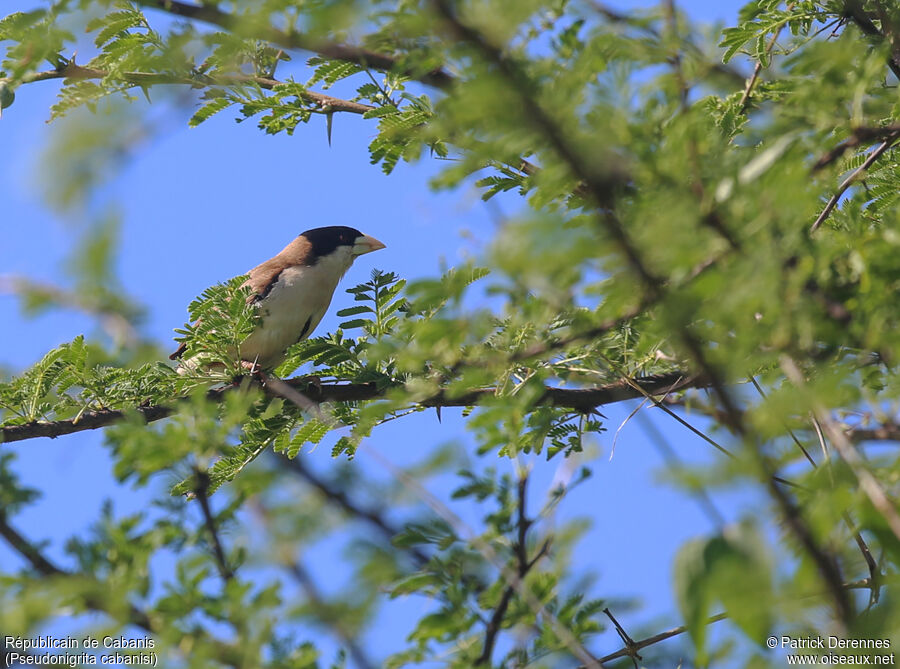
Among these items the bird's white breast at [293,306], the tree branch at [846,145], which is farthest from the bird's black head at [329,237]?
the tree branch at [846,145]

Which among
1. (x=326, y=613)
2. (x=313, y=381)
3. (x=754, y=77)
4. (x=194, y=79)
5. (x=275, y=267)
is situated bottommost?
(x=326, y=613)

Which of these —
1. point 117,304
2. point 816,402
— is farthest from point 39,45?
point 816,402

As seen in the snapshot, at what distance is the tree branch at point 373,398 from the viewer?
4.33 meters

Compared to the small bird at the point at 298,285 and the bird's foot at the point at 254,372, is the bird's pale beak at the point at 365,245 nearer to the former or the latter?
the small bird at the point at 298,285

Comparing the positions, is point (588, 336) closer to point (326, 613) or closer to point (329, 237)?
point (326, 613)

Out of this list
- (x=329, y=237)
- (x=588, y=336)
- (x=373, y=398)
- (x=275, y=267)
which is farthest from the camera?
(x=329, y=237)

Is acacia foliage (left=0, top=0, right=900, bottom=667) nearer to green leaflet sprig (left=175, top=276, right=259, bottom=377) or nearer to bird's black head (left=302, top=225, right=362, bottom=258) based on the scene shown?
green leaflet sprig (left=175, top=276, right=259, bottom=377)

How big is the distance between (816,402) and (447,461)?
3.68 feet

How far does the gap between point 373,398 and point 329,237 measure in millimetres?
4421

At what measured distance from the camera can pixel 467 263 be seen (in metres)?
3.63

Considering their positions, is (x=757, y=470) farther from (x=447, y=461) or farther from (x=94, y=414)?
(x=94, y=414)

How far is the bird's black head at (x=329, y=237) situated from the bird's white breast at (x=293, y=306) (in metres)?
0.23

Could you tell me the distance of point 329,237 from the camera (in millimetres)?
8992

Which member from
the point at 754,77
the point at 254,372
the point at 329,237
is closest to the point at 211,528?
the point at 754,77
